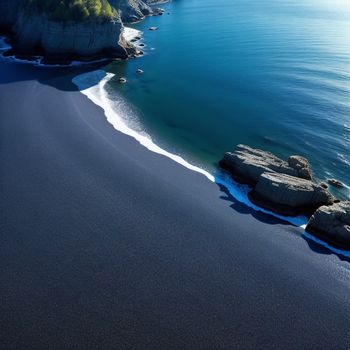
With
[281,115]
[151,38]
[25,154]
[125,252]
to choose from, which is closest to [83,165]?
[25,154]

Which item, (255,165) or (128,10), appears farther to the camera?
(128,10)

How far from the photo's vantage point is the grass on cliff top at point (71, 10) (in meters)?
74.8

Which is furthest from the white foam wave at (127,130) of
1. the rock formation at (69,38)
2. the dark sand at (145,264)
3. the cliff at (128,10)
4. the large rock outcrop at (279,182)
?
the cliff at (128,10)

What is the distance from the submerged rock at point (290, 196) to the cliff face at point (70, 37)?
53393 mm

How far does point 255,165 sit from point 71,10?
179 ft

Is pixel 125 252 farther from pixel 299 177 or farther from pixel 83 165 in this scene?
pixel 299 177

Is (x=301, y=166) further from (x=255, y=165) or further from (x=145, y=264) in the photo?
(x=145, y=264)

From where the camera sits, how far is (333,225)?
3438 cm

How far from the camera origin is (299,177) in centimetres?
4097

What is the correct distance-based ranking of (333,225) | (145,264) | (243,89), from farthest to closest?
(243,89), (333,225), (145,264)

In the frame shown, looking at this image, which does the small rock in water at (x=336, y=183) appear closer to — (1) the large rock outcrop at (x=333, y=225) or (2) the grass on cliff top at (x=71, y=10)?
(1) the large rock outcrop at (x=333, y=225)

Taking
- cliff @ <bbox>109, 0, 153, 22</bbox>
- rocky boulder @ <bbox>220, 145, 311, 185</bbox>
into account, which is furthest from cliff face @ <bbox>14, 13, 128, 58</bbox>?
rocky boulder @ <bbox>220, 145, 311, 185</bbox>

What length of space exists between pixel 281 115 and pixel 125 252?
36462mm

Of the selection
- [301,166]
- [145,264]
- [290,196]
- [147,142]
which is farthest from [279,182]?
[147,142]
